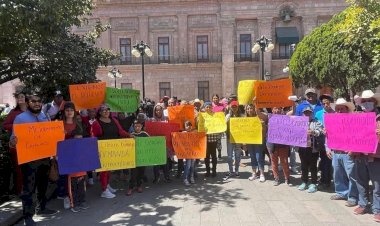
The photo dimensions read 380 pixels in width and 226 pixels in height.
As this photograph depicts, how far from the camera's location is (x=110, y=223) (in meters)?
5.39

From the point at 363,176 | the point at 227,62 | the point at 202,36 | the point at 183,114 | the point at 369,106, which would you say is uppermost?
the point at 202,36

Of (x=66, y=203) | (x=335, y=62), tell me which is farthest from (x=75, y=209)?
(x=335, y=62)

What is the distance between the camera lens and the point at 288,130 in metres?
6.87

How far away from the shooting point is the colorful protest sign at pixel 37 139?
199 inches

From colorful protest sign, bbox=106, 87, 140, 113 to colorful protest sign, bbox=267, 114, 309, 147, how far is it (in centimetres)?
284

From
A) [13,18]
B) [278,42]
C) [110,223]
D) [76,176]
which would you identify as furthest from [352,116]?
[278,42]

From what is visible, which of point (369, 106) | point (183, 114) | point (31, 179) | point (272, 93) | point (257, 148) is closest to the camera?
point (31, 179)

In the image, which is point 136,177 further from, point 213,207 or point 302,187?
point 302,187

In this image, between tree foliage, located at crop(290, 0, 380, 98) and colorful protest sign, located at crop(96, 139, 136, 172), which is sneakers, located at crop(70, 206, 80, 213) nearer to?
colorful protest sign, located at crop(96, 139, 136, 172)

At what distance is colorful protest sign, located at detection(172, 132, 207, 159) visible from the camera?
748 cm

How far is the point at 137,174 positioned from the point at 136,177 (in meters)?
0.06

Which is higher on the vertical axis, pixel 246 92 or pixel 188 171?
pixel 246 92

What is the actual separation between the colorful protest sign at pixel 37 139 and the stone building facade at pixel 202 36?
82.7ft

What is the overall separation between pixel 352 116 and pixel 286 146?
1.77m
